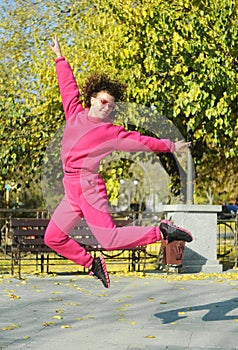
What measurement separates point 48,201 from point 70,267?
10.2 meters

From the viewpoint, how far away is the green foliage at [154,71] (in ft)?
43.7

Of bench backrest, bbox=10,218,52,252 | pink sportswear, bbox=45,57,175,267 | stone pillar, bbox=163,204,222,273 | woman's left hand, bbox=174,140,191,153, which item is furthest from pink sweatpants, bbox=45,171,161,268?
stone pillar, bbox=163,204,222,273

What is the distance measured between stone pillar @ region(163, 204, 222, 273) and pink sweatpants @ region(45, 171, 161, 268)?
24.8 ft

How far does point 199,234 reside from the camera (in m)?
13.5

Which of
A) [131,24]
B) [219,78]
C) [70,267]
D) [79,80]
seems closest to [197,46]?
[219,78]

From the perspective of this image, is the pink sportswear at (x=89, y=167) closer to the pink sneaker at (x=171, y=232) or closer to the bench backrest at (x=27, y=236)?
the pink sneaker at (x=171, y=232)

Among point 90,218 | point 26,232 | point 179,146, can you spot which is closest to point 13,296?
point 26,232

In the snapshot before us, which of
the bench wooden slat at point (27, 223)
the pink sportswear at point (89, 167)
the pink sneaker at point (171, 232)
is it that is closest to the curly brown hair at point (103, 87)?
the pink sportswear at point (89, 167)

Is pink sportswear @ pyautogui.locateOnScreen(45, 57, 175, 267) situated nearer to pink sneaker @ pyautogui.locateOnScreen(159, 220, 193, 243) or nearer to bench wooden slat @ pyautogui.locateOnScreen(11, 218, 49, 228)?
pink sneaker @ pyautogui.locateOnScreen(159, 220, 193, 243)

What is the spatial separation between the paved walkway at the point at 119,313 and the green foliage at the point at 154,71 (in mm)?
3497

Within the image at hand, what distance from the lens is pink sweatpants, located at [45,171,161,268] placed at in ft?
18.4

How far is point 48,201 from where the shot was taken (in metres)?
6.00

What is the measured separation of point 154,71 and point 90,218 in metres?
8.26

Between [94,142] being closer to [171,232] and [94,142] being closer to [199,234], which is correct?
[171,232]
